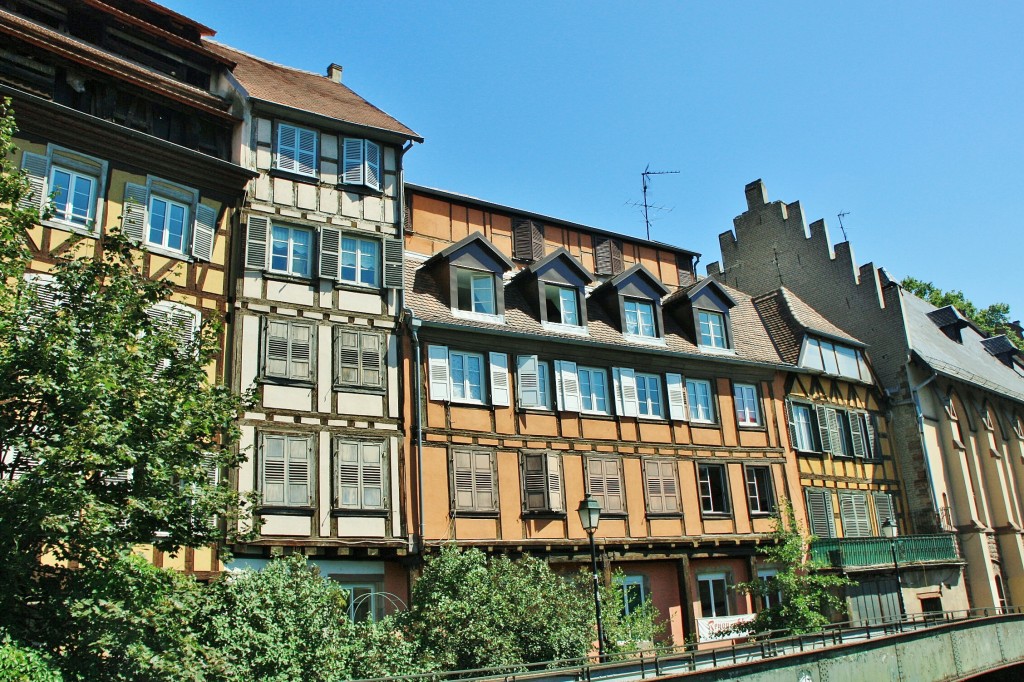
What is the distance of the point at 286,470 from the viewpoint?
19.6 meters

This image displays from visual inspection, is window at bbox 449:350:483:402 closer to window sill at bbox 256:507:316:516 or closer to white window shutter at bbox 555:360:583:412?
white window shutter at bbox 555:360:583:412

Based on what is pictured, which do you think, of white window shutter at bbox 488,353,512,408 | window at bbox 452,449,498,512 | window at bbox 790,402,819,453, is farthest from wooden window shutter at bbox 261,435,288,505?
window at bbox 790,402,819,453

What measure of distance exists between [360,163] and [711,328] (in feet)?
40.2

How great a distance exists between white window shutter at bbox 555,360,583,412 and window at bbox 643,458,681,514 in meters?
2.60

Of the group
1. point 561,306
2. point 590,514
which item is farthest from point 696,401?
point 590,514

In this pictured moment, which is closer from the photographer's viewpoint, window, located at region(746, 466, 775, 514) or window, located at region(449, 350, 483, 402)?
window, located at region(449, 350, 483, 402)

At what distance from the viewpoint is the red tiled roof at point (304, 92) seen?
22.9 metres

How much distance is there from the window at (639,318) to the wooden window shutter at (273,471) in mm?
11434

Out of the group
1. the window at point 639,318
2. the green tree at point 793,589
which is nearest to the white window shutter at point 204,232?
the window at point 639,318

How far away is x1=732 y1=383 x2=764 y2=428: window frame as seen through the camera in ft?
94.5

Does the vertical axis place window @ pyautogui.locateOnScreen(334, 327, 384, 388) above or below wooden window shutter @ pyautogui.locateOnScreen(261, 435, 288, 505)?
above

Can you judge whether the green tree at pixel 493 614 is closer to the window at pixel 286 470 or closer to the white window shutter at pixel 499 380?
the window at pixel 286 470

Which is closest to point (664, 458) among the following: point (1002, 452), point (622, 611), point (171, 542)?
point (622, 611)

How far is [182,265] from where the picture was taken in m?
19.8
